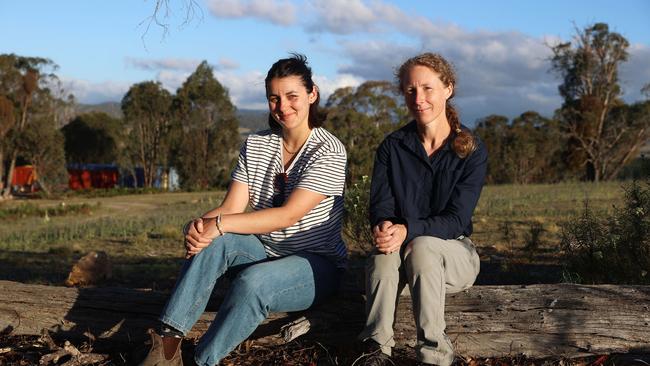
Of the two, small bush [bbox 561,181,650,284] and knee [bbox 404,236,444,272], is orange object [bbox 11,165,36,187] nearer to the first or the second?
small bush [bbox 561,181,650,284]

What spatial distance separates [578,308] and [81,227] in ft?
36.9

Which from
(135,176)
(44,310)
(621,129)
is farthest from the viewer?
(135,176)

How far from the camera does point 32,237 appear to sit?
11.5m

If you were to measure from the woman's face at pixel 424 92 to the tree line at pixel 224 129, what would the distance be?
2721cm

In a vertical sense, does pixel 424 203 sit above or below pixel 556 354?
above

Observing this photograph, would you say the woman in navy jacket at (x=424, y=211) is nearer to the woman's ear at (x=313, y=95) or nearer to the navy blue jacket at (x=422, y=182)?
the navy blue jacket at (x=422, y=182)

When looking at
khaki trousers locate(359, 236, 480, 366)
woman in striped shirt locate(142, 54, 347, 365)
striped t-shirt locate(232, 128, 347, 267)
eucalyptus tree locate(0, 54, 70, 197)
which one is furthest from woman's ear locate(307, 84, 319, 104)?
eucalyptus tree locate(0, 54, 70, 197)

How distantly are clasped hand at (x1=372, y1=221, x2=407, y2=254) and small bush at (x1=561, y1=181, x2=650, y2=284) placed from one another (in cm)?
177

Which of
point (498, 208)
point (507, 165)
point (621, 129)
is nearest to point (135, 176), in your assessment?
point (507, 165)

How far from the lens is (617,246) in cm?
432

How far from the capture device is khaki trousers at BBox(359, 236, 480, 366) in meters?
2.73

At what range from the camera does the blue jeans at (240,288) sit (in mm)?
2844

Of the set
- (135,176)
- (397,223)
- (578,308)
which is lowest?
(135,176)

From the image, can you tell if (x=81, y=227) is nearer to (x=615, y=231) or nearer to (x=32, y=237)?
(x=32, y=237)
